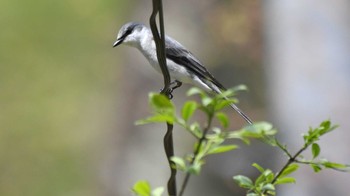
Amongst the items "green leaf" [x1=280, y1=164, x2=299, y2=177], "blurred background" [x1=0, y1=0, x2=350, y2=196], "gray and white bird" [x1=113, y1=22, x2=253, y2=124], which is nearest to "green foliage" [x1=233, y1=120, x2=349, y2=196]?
"green leaf" [x1=280, y1=164, x2=299, y2=177]

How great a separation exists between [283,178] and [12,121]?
6044 millimetres

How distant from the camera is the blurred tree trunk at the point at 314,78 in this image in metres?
3.32

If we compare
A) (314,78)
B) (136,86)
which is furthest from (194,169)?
(136,86)

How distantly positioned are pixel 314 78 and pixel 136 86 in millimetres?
2208

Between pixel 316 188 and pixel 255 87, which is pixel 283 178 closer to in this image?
pixel 316 188

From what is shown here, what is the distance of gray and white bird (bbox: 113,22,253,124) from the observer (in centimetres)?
191

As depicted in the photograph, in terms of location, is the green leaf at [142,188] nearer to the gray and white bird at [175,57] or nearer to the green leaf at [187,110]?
the green leaf at [187,110]

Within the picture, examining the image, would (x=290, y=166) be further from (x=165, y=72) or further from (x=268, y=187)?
(x=165, y=72)

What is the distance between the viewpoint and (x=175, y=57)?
6.63 ft

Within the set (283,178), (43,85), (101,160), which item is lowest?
(283,178)

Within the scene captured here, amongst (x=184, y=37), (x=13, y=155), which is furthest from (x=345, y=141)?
(x=13, y=155)

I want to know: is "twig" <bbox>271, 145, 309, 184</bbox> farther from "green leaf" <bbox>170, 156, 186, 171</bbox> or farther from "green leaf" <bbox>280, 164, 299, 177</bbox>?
"green leaf" <bbox>170, 156, 186, 171</bbox>

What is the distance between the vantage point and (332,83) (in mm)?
3449

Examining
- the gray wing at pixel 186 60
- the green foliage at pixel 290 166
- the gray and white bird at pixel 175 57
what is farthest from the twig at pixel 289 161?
the gray wing at pixel 186 60
